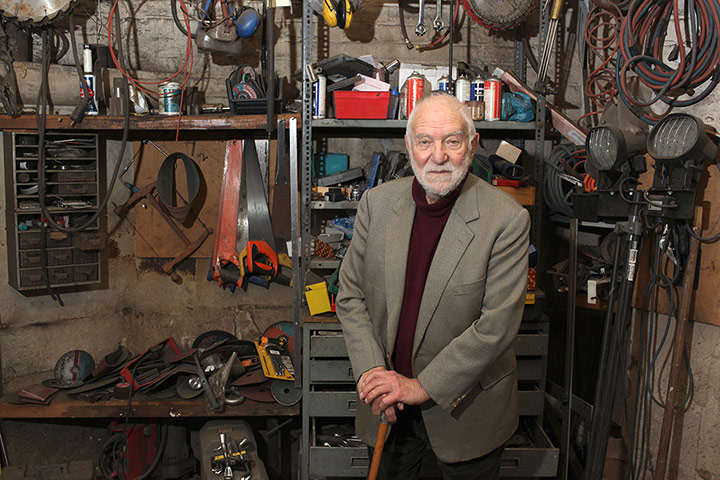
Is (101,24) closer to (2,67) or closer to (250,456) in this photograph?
(2,67)

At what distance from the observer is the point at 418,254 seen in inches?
69.2

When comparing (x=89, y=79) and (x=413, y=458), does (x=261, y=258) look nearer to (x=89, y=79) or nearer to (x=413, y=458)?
(x=89, y=79)

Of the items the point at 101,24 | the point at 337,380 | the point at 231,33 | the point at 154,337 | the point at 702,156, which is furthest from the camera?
the point at 154,337

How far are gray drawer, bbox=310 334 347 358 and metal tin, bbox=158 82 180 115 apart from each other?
4.54ft

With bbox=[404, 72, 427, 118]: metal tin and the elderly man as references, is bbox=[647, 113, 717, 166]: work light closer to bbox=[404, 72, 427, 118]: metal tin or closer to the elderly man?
the elderly man

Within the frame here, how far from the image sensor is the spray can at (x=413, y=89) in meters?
2.77

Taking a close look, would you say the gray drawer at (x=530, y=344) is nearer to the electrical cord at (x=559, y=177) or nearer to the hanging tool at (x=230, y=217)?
the electrical cord at (x=559, y=177)

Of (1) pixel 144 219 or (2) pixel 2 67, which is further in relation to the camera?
(1) pixel 144 219

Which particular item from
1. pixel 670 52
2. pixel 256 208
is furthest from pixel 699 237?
pixel 256 208

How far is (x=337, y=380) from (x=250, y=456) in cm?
58

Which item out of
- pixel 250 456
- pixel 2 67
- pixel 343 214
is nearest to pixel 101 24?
pixel 2 67

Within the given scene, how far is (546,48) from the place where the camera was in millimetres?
2904

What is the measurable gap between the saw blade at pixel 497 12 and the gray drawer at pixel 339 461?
211 cm

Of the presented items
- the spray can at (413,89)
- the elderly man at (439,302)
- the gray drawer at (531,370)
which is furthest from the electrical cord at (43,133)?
the gray drawer at (531,370)
